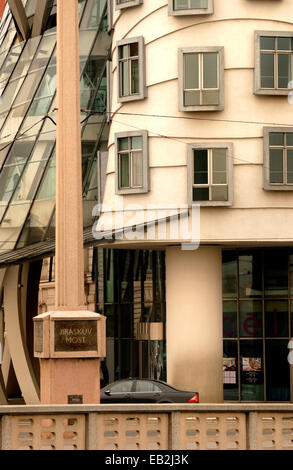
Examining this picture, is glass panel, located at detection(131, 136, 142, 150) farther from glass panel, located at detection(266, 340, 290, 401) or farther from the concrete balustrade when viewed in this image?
the concrete balustrade

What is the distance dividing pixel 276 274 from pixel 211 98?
6869 millimetres

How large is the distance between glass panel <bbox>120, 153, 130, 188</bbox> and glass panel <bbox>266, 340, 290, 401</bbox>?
7156 millimetres

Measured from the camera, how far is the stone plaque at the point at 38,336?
28.6m

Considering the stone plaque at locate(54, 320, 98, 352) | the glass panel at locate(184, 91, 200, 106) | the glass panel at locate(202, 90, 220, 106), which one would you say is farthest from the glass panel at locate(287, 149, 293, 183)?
the stone plaque at locate(54, 320, 98, 352)

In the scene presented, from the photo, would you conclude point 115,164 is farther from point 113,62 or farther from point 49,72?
point 49,72

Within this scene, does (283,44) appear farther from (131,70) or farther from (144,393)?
(144,393)

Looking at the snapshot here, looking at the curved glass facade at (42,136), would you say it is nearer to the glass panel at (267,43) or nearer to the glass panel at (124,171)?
the glass panel at (124,171)

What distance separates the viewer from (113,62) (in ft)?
134

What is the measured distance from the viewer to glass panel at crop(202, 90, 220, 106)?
37844 millimetres

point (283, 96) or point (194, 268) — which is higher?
point (283, 96)

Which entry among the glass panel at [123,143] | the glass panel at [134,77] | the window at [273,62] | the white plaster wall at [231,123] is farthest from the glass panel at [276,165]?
the glass panel at [134,77]

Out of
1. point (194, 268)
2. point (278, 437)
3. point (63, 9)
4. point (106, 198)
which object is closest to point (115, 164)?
point (106, 198)
